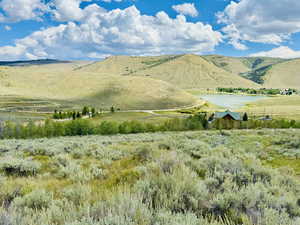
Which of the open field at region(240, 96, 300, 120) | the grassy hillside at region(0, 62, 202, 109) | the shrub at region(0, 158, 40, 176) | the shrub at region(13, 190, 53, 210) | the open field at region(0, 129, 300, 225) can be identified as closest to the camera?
the open field at region(0, 129, 300, 225)

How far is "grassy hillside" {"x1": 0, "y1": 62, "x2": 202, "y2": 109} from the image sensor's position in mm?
154625

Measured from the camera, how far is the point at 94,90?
177m

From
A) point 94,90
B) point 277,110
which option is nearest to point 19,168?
point 277,110

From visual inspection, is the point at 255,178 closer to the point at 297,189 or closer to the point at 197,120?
the point at 297,189

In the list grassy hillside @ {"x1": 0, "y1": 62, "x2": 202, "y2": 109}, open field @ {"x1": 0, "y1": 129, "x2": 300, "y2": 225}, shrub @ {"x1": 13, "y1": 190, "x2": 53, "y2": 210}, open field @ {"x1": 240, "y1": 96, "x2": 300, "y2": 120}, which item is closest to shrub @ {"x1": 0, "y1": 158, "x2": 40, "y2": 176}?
open field @ {"x1": 0, "y1": 129, "x2": 300, "y2": 225}

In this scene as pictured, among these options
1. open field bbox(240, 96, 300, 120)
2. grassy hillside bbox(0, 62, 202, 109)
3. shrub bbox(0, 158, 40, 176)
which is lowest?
open field bbox(240, 96, 300, 120)

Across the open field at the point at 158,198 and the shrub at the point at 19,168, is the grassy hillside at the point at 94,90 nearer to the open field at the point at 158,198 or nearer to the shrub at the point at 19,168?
the shrub at the point at 19,168

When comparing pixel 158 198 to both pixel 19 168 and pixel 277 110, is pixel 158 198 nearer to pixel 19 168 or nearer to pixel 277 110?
pixel 19 168

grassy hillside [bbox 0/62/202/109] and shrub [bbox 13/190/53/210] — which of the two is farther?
grassy hillside [bbox 0/62/202/109]

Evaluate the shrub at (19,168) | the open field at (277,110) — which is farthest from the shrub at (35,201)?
the open field at (277,110)

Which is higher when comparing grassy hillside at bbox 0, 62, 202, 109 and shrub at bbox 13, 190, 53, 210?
grassy hillside at bbox 0, 62, 202, 109

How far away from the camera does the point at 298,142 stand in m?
11.1

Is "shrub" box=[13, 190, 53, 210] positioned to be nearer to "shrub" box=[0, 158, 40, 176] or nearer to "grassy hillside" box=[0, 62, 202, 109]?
"shrub" box=[0, 158, 40, 176]

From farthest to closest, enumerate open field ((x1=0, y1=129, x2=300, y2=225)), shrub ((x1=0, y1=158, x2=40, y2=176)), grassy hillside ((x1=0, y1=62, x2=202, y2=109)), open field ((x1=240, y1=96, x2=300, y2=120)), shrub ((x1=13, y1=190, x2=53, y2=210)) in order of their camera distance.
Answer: grassy hillside ((x1=0, y1=62, x2=202, y2=109)) → open field ((x1=240, y1=96, x2=300, y2=120)) → shrub ((x1=0, y1=158, x2=40, y2=176)) → shrub ((x1=13, y1=190, x2=53, y2=210)) → open field ((x1=0, y1=129, x2=300, y2=225))
